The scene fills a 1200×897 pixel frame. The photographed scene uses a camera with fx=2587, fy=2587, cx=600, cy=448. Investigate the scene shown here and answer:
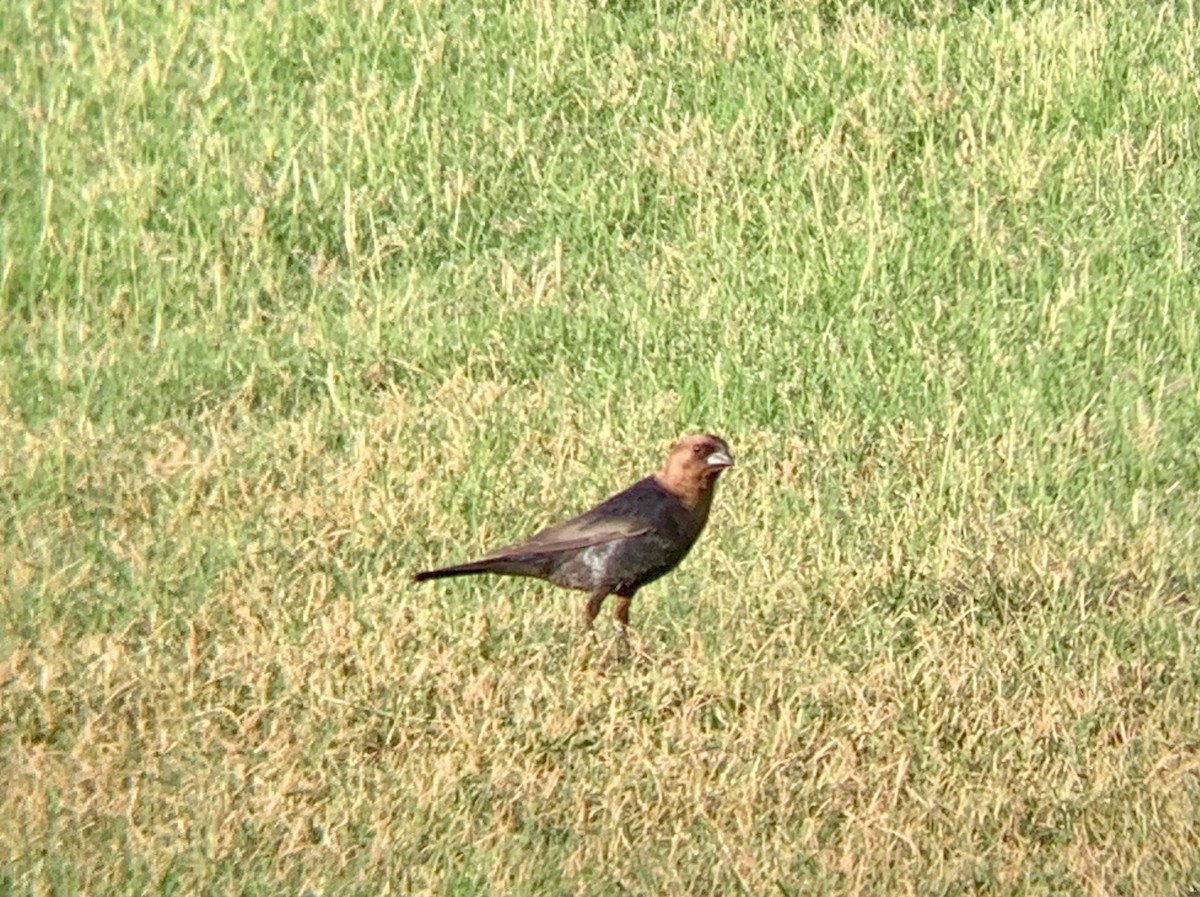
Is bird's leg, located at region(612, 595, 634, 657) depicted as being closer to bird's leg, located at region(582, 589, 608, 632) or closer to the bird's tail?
bird's leg, located at region(582, 589, 608, 632)

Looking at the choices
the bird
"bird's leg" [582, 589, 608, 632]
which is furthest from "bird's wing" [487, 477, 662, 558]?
"bird's leg" [582, 589, 608, 632]

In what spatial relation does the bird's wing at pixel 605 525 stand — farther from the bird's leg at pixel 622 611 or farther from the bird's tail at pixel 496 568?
the bird's leg at pixel 622 611

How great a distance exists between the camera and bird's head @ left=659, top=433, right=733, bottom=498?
684 cm

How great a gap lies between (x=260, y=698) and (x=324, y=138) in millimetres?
3918

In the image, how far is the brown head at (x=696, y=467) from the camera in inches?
269

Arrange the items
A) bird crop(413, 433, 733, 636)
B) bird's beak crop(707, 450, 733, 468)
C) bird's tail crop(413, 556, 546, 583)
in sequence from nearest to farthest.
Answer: bird's tail crop(413, 556, 546, 583), bird crop(413, 433, 733, 636), bird's beak crop(707, 450, 733, 468)

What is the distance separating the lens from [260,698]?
632cm

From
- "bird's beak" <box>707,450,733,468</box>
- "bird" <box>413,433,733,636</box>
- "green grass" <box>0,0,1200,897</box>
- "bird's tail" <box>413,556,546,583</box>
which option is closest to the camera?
"green grass" <box>0,0,1200,897</box>

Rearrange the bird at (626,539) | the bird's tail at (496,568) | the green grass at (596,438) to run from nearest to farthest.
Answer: the green grass at (596,438)
the bird's tail at (496,568)
the bird at (626,539)

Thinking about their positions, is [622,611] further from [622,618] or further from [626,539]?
[626,539]

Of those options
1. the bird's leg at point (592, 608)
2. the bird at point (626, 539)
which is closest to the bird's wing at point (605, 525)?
the bird at point (626, 539)

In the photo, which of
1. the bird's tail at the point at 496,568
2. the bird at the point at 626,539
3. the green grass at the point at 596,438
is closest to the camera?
the green grass at the point at 596,438

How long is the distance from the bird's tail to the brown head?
413 millimetres

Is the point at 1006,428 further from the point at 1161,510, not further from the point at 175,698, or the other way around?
the point at 175,698
